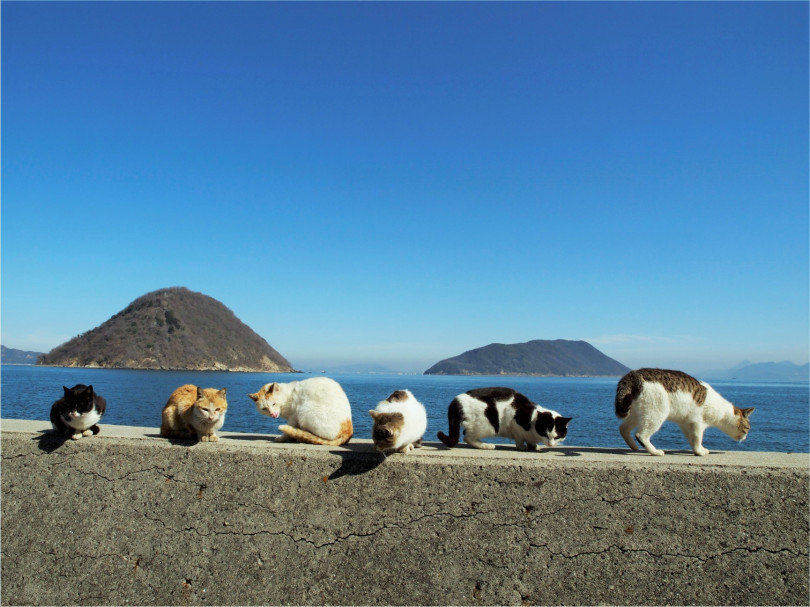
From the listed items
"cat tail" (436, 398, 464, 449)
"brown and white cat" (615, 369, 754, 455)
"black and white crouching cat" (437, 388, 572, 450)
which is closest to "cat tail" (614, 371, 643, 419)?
"brown and white cat" (615, 369, 754, 455)

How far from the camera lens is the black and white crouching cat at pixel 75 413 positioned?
4699 mm

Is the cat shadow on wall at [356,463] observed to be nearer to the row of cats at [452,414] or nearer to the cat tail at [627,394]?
the row of cats at [452,414]

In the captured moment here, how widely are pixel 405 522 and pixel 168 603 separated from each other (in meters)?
2.03

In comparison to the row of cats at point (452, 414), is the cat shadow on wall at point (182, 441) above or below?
below

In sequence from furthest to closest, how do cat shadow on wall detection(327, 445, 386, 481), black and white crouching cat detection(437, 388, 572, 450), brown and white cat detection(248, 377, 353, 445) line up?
1. black and white crouching cat detection(437, 388, 572, 450)
2. brown and white cat detection(248, 377, 353, 445)
3. cat shadow on wall detection(327, 445, 386, 481)

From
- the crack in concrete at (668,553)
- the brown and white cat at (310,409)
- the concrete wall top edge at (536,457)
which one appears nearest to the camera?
the crack in concrete at (668,553)

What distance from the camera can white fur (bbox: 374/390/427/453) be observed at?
170 inches

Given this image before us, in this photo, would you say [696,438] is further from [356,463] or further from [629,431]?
[356,463]

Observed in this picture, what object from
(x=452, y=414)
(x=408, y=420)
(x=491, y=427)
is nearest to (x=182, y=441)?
(x=408, y=420)

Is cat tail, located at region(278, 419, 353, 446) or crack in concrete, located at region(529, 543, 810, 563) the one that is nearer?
crack in concrete, located at region(529, 543, 810, 563)

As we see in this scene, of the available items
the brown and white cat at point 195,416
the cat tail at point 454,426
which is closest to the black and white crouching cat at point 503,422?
the cat tail at point 454,426

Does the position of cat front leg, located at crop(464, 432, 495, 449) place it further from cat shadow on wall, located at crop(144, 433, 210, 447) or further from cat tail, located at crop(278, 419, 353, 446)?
cat shadow on wall, located at crop(144, 433, 210, 447)

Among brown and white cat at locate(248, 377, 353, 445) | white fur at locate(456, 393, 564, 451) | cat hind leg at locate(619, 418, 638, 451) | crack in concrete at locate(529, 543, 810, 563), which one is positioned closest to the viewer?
crack in concrete at locate(529, 543, 810, 563)

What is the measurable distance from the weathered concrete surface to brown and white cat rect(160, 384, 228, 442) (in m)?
0.34
